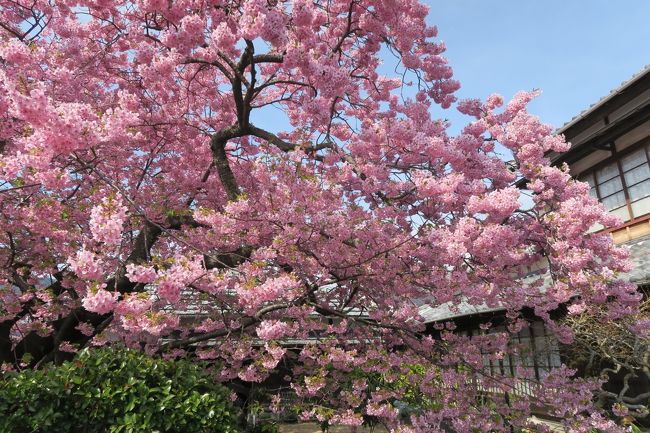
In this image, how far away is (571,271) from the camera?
261 inches

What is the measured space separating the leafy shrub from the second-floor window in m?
9.95

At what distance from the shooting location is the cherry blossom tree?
580cm

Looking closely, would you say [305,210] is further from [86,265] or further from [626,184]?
[626,184]

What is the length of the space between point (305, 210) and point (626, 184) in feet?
29.0

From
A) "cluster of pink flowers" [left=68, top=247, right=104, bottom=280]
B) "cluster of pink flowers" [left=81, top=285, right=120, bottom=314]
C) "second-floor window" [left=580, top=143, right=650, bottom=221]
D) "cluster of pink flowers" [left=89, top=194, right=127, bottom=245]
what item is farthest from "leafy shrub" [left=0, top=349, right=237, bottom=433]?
"second-floor window" [left=580, top=143, right=650, bottom=221]

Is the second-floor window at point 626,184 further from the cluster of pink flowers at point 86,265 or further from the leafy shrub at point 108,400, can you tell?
the cluster of pink flowers at point 86,265

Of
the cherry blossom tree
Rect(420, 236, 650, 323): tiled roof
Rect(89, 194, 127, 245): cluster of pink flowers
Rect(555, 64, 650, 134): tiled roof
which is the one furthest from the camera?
Rect(555, 64, 650, 134): tiled roof

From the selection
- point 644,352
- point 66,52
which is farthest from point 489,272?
point 66,52

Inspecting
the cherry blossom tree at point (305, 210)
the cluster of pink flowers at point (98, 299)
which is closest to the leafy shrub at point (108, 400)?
the cherry blossom tree at point (305, 210)

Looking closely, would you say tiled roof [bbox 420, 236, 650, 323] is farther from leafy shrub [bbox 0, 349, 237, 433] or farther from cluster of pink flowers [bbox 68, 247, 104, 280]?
cluster of pink flowers [bbox 68, 247, 104, 280]

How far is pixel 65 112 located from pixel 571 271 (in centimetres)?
676

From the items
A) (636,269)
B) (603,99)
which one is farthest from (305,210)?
(603,99)

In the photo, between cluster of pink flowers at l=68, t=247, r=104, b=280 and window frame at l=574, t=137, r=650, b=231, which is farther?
window frame at l=574, t=137, r=650, b=231

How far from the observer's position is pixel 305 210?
5.81 m
